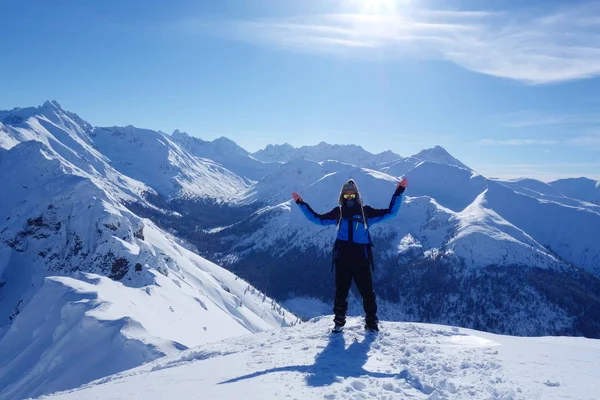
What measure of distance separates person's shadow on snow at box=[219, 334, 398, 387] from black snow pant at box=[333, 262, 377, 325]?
4.04 feet

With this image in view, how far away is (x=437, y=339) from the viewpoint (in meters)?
11.1

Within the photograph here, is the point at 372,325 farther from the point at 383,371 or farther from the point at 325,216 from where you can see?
the point at 325,216

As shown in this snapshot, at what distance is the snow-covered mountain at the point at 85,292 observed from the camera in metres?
25.1

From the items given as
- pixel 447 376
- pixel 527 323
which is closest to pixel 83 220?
pixel 447 376

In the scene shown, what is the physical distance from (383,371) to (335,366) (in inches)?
41.6

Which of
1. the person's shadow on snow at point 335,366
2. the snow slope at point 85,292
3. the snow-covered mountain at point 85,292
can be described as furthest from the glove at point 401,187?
the snow slope at point 85,292

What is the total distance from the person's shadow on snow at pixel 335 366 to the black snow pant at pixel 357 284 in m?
1.23

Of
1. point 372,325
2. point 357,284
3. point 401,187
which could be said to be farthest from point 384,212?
point 372,325

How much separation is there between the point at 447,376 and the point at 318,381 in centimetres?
Result: 270

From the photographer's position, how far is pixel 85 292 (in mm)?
32375

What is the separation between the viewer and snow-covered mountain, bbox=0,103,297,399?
82.2ft

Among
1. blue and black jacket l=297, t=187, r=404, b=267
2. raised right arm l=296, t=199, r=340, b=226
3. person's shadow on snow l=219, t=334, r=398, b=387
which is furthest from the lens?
raised right arm l=296, t=199, r=340, b=226

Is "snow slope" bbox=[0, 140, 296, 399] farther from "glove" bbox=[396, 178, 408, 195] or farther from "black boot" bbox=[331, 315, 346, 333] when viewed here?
"glove" bbox=[396, 178, 408, 195]

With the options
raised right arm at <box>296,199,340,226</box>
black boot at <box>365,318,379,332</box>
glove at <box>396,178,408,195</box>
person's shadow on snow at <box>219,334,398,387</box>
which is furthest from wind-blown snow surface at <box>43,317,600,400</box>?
glove at <box>396,178,408,195</box>
